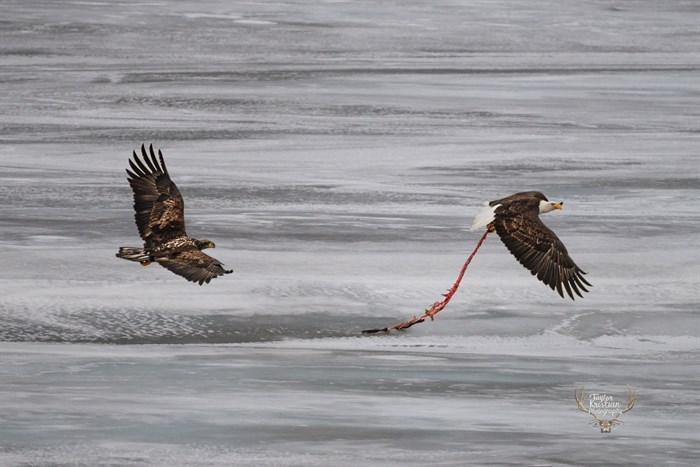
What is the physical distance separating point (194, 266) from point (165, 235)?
57 centimetres

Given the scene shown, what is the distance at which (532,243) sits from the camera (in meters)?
7.11

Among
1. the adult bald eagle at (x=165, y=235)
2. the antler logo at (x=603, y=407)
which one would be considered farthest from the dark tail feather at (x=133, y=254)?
the antler logo at (x=603, y=407)

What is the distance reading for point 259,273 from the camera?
37.2ft

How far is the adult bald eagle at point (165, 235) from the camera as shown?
6.22 meters

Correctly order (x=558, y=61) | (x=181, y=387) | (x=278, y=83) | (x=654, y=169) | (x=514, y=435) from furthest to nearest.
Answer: (x=558, y=61), (x=278, y=83), (x=654, y=169), (x=181, y=387), (x=514, y=435)

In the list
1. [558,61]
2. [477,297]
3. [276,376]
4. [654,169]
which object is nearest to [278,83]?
[558,61]

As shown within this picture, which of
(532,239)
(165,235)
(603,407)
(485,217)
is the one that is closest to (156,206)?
(165,235)

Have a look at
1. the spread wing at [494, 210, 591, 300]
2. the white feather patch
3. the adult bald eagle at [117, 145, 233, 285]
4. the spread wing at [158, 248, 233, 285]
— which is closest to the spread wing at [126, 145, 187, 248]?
the adult bald eagle at [117, 145, 233, 285]

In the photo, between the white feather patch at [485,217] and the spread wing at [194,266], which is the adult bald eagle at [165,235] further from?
the white feather patch at [485,217]

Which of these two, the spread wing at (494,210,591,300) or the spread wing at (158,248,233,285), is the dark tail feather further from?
the spread wing at (494,210,591,300)

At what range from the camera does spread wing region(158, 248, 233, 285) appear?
6.16 m

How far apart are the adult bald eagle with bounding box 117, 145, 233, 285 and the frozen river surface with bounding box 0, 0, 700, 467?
145cm

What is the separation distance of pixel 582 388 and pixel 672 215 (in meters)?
4.13

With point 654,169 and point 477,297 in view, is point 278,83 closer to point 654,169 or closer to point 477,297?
point 654,169
